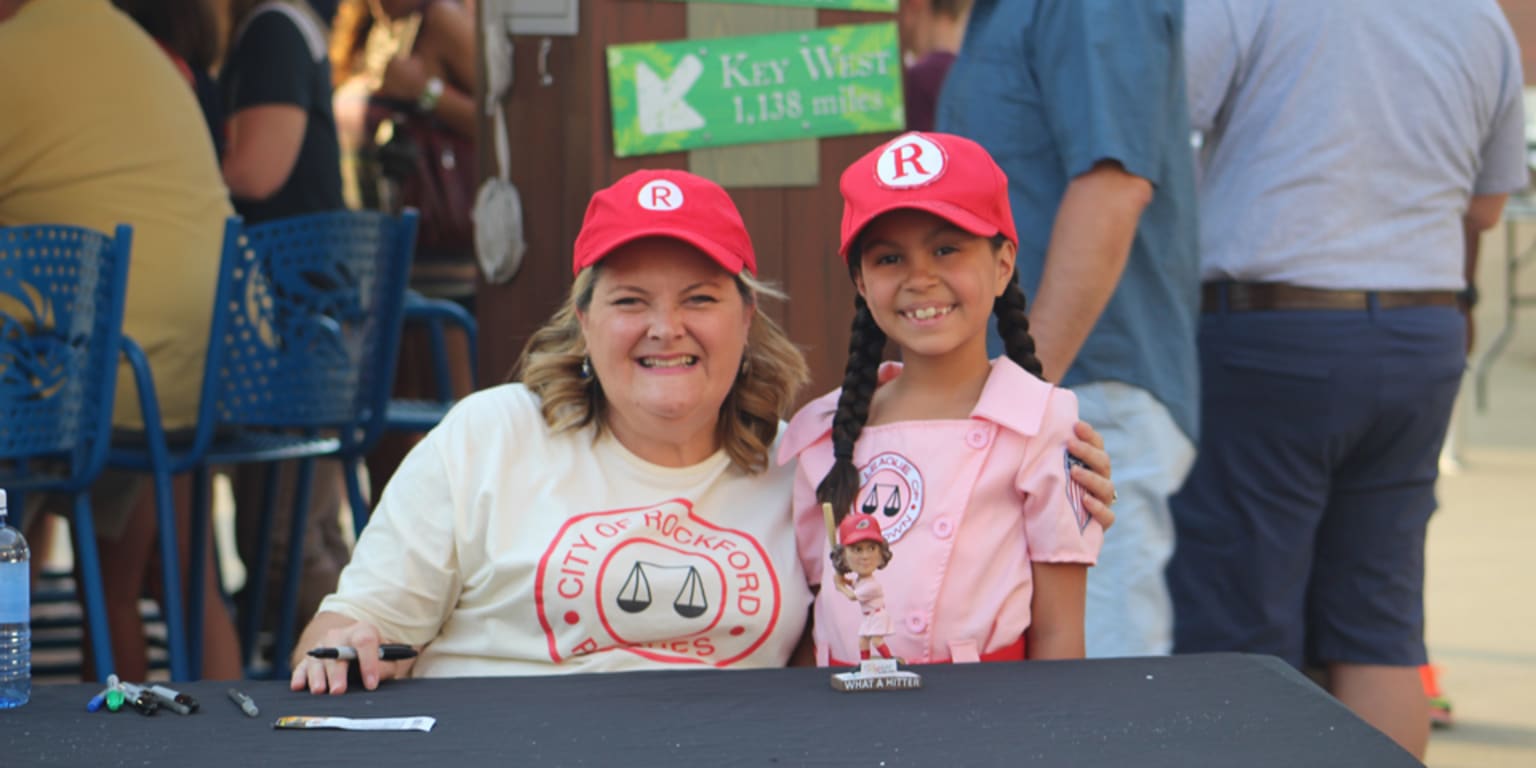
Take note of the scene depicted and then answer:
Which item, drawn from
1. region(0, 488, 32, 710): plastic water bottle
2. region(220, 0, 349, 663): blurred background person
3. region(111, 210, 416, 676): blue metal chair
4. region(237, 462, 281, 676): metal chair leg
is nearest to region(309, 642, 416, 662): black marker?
region(0, 488, 32, 710): plastic water bottle

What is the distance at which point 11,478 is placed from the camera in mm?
3225

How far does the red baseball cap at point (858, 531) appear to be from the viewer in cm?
188

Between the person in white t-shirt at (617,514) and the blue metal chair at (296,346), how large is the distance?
1377 millimetres

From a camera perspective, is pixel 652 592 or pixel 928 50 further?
pixel 928 50

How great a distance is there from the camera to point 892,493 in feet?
7.20

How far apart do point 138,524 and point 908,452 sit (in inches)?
89.4

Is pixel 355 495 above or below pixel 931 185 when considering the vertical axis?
below

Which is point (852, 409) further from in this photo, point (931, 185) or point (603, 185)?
point (603, 185)

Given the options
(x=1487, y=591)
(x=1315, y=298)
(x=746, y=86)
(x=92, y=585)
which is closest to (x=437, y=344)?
(x=92, y=585)

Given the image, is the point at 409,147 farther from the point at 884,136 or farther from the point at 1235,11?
the point at 1235,11

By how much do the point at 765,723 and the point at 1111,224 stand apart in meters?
1.35

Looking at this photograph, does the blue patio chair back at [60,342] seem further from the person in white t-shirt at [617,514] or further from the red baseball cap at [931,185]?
the red baseball cap at [931,185]

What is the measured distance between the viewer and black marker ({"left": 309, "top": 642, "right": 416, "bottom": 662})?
6.22ft

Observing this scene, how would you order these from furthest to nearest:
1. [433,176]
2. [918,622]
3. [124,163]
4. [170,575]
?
1. [433,176]
2. [124,163]
3. [170,575]
4. [918,622]
